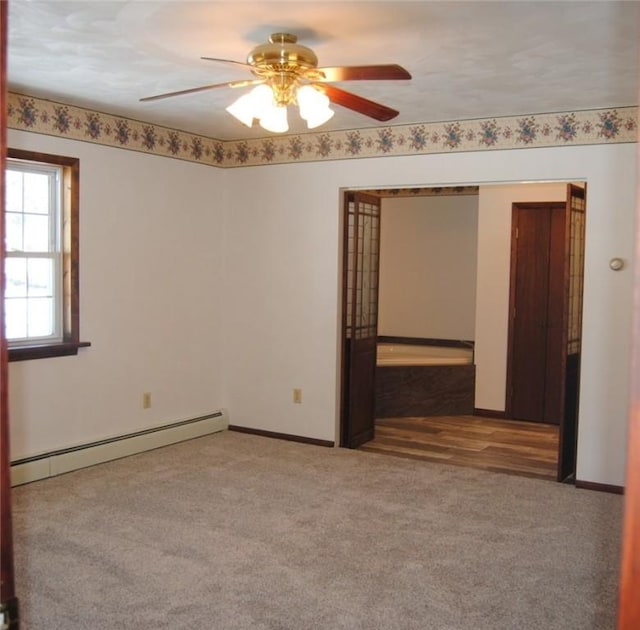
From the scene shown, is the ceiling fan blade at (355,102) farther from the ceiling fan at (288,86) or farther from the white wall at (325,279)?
the white wall at (325,279)

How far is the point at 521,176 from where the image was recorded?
16.5 feet

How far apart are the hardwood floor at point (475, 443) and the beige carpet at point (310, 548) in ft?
1.18

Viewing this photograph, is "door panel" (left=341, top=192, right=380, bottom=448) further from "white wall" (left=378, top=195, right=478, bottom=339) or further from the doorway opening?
"white wall" (left=378, top=195, right=478, bottom=339)

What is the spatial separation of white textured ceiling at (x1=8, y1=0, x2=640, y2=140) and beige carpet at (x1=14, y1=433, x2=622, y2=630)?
2.45 metres

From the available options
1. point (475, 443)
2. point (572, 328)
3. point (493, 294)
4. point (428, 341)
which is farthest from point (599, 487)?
point (428, 341)

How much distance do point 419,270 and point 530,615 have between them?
5923mm

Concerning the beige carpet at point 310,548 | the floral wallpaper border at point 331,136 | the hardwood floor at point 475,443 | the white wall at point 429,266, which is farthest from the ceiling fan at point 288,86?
the white wall at point 429,266

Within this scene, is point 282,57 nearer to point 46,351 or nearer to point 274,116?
point 274,116

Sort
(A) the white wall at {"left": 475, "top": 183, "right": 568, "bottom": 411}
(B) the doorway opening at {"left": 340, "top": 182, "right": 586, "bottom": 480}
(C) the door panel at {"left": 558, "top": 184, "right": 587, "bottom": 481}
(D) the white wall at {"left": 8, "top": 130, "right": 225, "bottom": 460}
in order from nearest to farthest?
(D) the white wall at {"left": 8, "top": 130, "right": 225, "bottom": 460}
(C) the door panel at {"left": 558, "top": 184, "right": 587, "bottom": 481}
(B) the doorway opening at {"left": 340, "top": 182, "right": 586, "bottom": 480}
(A) the white wall at {"left": 475, "top": 183, "right": 568, "bottom": 411}

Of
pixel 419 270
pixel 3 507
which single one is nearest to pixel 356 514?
pixel 3 507

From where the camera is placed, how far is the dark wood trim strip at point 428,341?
27.6 feet

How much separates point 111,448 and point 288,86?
3.17m

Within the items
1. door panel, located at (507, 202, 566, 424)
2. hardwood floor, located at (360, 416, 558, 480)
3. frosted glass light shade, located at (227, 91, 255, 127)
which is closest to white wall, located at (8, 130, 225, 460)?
hardwood floor, located at (360, 416, 558, 480)

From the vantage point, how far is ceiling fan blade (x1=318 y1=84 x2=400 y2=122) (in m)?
3.22
